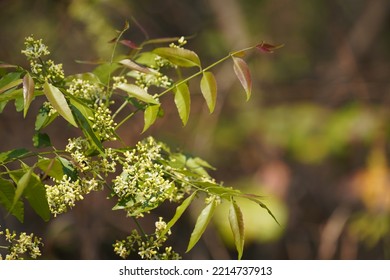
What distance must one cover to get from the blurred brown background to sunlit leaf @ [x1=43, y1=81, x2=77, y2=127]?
2360 millimetres

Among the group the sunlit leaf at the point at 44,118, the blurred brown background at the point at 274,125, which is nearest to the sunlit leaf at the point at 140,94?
the sunlit leaf at the point at 44,118

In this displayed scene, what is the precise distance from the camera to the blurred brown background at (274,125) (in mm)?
4125

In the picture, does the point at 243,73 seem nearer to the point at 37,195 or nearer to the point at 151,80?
the point at 151,80

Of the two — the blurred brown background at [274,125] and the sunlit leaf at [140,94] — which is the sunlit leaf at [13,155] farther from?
the blurred brown background at [274,125]

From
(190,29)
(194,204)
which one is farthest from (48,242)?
Result: (190,29)

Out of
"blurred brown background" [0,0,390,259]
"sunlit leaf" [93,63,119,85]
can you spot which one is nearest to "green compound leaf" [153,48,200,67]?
"sunlit leaf" [93,63,119,85]

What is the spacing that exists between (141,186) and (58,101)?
0.68ft

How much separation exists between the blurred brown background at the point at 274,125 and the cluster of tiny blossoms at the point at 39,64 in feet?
7.26

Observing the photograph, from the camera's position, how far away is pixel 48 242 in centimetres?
395

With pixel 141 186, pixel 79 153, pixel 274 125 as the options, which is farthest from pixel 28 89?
pixel 274 125

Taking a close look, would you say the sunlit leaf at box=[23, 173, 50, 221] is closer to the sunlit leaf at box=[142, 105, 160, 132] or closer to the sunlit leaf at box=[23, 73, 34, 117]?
the sunlit leaf at box=[23, 73, 34, 117]

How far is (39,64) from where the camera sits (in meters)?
1.43

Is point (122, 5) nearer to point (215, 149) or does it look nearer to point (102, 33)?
point (102, 33)

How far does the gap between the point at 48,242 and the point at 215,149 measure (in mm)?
1479
